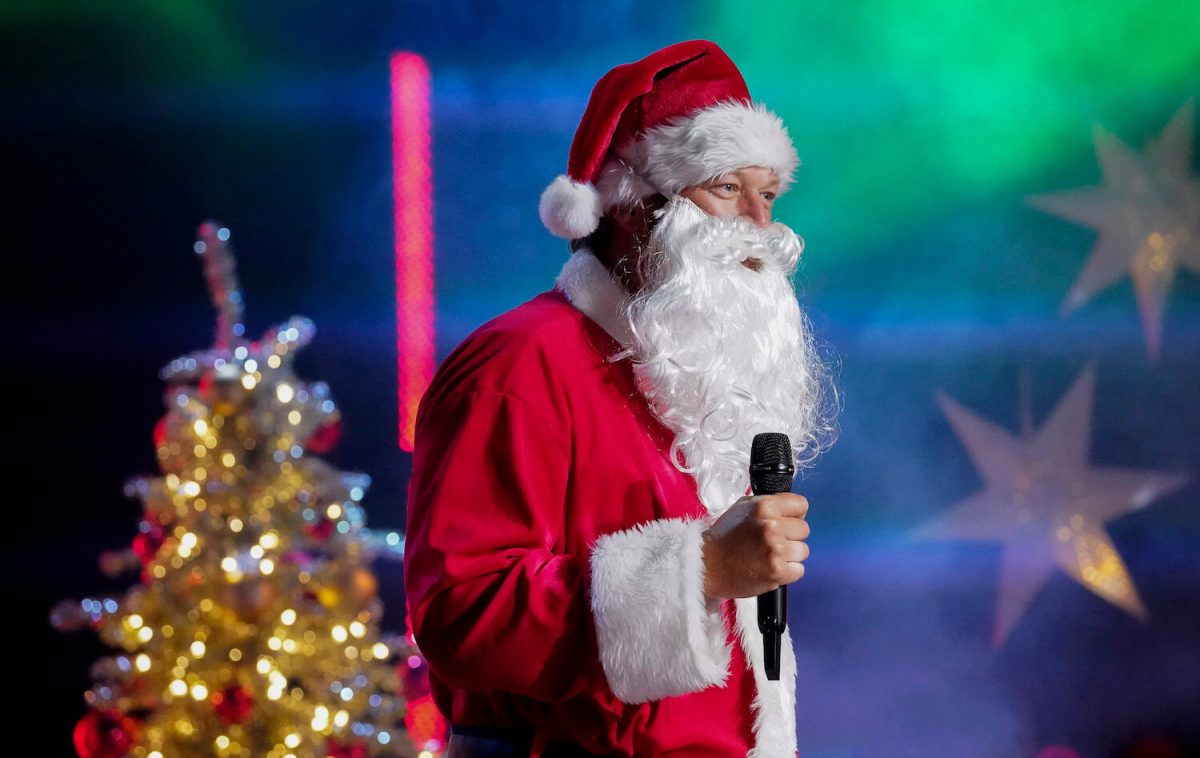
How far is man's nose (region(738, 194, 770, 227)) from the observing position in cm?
185

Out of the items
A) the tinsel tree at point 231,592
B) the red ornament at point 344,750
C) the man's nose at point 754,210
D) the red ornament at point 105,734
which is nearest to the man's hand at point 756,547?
the man's nose at point 754,210

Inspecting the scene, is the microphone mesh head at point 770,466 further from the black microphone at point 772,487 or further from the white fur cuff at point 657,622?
the white fur cuff at point 657,622

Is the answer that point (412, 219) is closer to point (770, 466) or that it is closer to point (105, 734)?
point (105, 734)

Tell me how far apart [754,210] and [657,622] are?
760 millimetres

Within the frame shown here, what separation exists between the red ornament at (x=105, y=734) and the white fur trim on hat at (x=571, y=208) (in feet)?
6.53

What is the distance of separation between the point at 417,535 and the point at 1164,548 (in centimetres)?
372

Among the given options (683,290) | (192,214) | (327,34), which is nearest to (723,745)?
(683,290)

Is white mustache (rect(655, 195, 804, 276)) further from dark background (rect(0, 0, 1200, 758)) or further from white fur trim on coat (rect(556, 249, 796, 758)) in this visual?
dark background (rect(0, 0, 1200, 758))

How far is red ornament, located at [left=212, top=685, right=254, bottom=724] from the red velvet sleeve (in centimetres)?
171

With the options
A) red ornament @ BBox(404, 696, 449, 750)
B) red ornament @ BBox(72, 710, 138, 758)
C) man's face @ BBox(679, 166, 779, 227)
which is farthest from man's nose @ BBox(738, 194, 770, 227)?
red ornament @ BBox(404, 696, 449, 750)

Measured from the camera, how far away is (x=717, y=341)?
1.82 meters

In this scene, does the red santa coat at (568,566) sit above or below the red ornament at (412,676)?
above

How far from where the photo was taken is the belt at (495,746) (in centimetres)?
154

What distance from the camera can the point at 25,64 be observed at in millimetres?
3764
